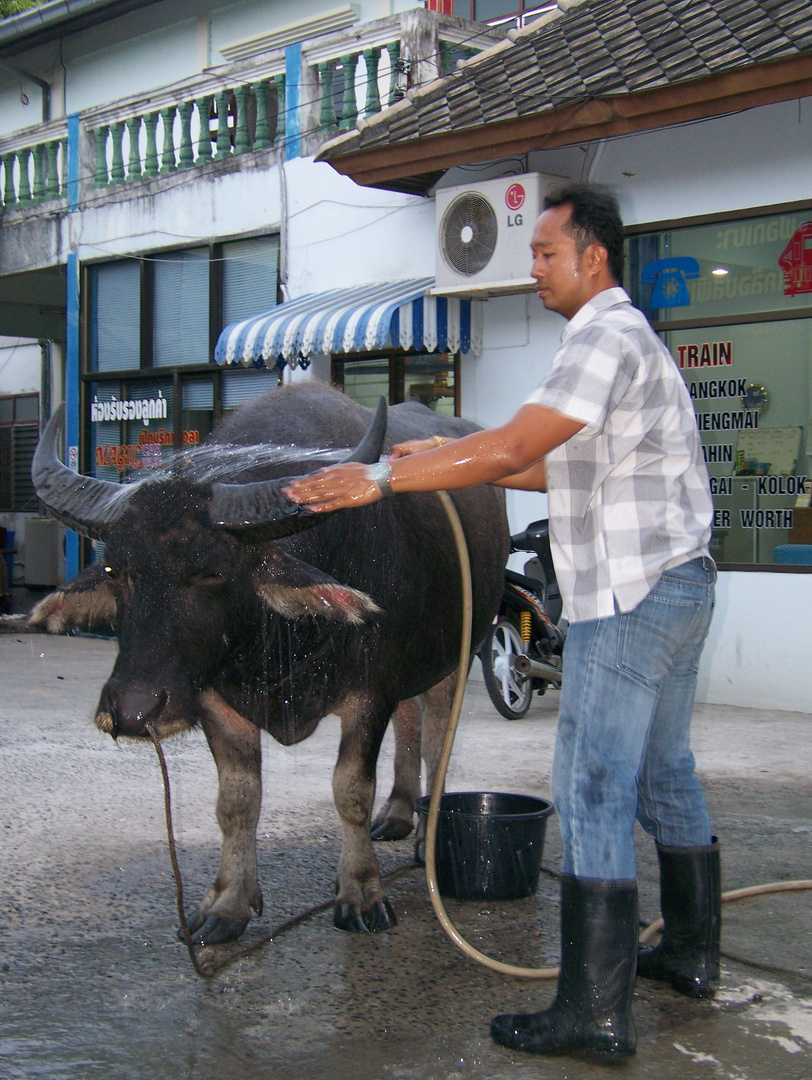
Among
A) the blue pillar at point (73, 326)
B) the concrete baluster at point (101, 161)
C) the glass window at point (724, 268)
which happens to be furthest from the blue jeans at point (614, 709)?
the concrete baluster at point (101, 161)

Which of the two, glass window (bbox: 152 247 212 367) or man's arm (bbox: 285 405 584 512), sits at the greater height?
glass window (bbox: 152 247 212 367)

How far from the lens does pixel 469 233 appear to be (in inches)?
349

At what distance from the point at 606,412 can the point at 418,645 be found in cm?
172

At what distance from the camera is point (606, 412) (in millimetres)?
2746

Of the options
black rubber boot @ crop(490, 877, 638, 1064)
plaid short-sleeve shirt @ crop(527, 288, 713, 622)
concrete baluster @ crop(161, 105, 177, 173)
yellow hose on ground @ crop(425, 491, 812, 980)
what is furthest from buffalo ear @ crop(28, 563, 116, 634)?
concrete baluster @ crop(161, 105, 177, 173)

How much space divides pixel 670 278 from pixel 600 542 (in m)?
6.09

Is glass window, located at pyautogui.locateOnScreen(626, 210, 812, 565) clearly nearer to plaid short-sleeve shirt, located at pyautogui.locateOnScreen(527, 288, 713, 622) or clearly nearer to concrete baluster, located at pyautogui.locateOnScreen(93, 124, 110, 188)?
plaid short-sleeve shirt, located at pyautogui.locateOnScreen(527, 288, 713, 622)

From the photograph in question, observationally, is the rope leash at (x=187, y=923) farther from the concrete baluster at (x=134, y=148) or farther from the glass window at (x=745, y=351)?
the concrete baluster at (x=134, y=148)

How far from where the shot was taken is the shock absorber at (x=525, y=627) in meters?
7.63

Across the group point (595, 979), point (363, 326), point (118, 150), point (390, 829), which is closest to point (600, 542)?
point (595, 979)

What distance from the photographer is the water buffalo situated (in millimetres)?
3178

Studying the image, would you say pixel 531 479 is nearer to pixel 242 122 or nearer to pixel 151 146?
pixel 242 122

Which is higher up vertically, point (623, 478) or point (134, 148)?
point (134, 148)

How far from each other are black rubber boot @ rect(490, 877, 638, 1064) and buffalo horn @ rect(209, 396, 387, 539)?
1.16 m
